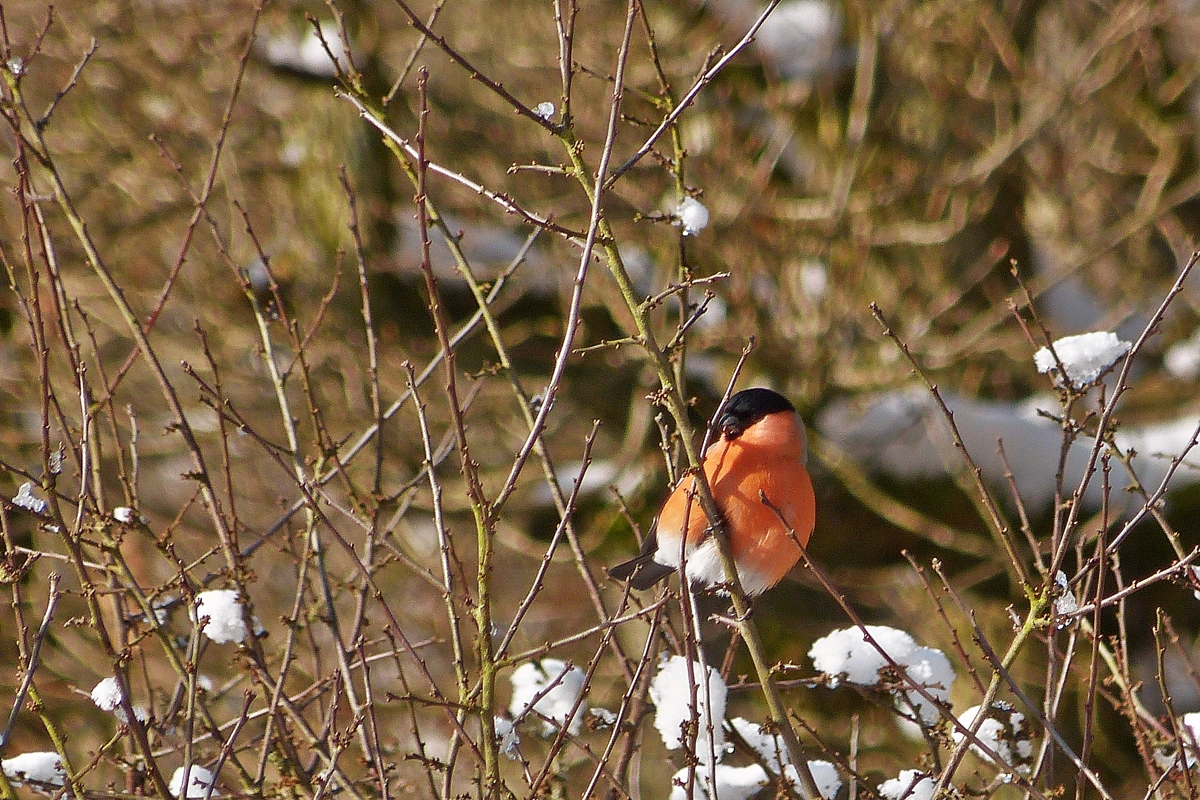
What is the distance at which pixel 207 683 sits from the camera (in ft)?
9.55

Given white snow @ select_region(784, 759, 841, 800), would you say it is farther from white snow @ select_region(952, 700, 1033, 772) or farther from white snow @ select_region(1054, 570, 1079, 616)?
white snow @ select_region(1054, 570, 1079, 616)

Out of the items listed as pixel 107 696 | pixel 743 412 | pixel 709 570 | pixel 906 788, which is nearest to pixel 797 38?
pixel 743 412

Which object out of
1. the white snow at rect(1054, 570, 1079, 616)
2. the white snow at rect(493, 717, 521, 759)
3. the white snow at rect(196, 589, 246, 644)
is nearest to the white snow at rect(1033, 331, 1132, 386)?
the white snow at rect(1054, 570, 1079, 616)

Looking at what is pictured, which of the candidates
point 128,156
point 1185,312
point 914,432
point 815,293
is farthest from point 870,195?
point 128,156

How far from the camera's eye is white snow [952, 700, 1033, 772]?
2.34m

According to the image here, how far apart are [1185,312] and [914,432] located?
323 cm

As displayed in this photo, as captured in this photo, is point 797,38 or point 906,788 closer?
point 906,788

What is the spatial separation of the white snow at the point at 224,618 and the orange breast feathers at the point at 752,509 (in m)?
1.22

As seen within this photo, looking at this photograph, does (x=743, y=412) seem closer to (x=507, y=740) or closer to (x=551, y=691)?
(x=551, y=691)

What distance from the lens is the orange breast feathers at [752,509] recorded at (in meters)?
3.20

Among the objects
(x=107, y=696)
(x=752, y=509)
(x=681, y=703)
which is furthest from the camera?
(x=752, y=509)

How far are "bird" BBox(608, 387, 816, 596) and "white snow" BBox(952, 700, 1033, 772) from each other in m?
0.73

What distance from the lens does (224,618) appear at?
2.41 metres

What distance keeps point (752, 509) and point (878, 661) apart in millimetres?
659
